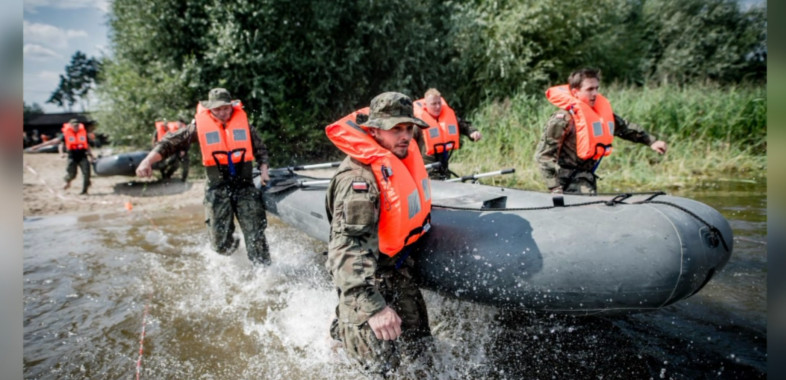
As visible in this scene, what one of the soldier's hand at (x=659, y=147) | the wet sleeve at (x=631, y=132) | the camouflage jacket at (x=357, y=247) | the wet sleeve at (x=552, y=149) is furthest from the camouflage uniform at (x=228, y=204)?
the soldier's hand at (x=659, y=147)

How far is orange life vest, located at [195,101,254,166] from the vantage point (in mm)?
3901

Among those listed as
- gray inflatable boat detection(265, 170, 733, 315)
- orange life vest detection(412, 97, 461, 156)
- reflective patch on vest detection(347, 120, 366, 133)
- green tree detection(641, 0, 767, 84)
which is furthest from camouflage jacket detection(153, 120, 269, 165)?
green tree detection(641, 0, 767, 84)

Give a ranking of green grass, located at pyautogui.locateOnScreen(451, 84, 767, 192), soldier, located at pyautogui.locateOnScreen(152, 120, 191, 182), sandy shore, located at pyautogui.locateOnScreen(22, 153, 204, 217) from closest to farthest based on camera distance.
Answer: green grass, located at pyautogui.locateOnScreen(451, 84, 767, 192) → sandy shore, located at pyautogui.locateOnScreen(22, 153, 204, 217) → soldier, located at pyautogui.locateOnScreen(152, 120, 191, 182)

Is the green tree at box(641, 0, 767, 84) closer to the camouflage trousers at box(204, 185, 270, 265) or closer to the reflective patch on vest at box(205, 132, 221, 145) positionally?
the camouflage trousers at box(204, 185, 270, 265)

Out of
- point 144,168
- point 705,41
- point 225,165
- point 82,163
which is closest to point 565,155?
point 225,165

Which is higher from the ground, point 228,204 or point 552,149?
point 552,149

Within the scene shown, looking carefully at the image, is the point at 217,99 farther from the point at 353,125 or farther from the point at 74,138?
the point at 74,138

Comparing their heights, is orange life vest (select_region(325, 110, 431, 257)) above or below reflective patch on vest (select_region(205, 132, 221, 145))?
below

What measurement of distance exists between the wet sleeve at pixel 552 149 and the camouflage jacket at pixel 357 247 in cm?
197

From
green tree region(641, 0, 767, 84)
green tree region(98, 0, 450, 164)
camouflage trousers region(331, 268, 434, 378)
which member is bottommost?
camouflage trousers region(331, 268, 434, 378)

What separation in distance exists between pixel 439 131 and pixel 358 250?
3.00 metres

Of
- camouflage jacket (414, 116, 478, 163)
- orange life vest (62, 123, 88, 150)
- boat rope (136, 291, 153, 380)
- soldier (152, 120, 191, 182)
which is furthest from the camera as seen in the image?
soldier (152, 120, 191, 182)

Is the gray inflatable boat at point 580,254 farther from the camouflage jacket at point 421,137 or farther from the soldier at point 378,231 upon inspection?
the camouflage jacket at point 421,137

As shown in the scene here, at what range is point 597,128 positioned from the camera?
3.58 m
